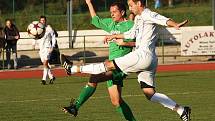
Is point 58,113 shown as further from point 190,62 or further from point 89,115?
point 190,62

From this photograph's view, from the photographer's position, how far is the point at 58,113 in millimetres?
14367

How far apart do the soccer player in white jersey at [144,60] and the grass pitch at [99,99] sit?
2.11 meters

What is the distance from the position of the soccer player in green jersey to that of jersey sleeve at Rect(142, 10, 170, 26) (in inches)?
24.8

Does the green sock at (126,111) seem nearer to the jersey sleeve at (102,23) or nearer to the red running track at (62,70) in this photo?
the jersey sleeve at (102,23)

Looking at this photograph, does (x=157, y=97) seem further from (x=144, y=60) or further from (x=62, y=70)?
(x=62, y=70)

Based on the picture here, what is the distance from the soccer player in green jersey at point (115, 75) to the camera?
11.8m

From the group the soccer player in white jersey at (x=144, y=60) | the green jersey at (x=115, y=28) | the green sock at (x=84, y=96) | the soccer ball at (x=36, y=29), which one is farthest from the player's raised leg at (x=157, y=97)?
the soccer ball at (x=36, y=29)

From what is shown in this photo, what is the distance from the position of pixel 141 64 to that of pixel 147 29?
581 millimetres

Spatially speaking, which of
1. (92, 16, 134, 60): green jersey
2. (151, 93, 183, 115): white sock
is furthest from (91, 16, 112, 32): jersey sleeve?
(151, 93, 183, 115): white sock

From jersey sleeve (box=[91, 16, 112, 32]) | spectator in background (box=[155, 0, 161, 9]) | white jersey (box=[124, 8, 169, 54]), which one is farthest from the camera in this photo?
spectator in background (box=[155, 0, 161, 9])

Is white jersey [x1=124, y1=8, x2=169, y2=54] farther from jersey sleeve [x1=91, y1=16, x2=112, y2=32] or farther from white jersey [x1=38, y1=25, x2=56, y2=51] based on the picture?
white jersey [x1=38, y1=25, x2=56, y2=51]

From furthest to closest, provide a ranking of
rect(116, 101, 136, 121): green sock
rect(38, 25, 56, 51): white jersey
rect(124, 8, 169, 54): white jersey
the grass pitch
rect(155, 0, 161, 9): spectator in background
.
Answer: rect(155, 0, 161, 9): spectator in background < rect(38, 25, 56, 51): white jersey < the grass pitch < rect(116, 101, 136, 121): green sock < rect(124, 8, 169, 54): white jersey

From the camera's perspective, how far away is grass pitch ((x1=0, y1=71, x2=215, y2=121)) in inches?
542

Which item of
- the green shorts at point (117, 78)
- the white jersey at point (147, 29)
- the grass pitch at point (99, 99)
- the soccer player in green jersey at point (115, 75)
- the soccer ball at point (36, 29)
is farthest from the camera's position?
the soccer ball at point (36, 29)
